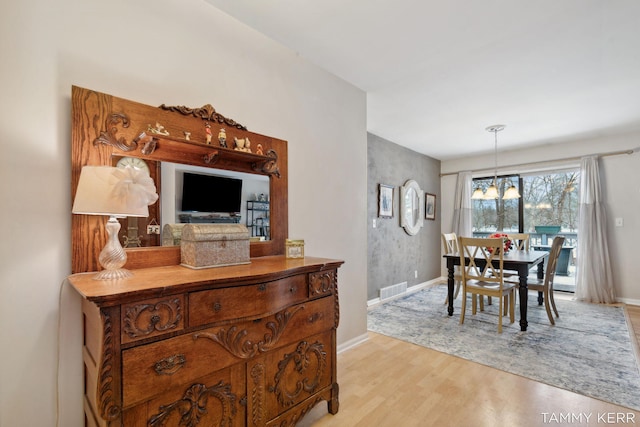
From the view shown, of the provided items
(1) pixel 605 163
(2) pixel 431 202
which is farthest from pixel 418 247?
(1) pixel 605 163

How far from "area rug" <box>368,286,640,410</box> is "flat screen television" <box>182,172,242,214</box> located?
2.16 meters

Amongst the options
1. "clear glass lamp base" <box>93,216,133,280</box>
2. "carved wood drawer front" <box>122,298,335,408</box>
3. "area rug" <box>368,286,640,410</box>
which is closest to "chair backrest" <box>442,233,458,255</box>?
"area rug" <box>368,286,640,410</box>

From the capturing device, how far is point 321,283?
5.67ft

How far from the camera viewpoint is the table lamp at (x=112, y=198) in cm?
117

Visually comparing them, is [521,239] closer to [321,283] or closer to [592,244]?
→ [592,244]

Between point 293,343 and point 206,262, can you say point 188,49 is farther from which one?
point 293,343

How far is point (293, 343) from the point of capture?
157 centimetres

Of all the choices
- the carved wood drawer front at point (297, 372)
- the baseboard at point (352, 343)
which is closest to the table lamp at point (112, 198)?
the carved wood drawer front at point (297, 372)

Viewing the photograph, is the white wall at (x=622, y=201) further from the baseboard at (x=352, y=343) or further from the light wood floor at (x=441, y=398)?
the baseboard at (x=352, y=343)

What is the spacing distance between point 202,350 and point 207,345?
26 mm

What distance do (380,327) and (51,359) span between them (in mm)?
2755

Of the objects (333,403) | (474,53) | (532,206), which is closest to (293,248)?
(333,403)

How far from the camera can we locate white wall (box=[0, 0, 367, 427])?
123cm

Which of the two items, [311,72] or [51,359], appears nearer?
[51,359]
